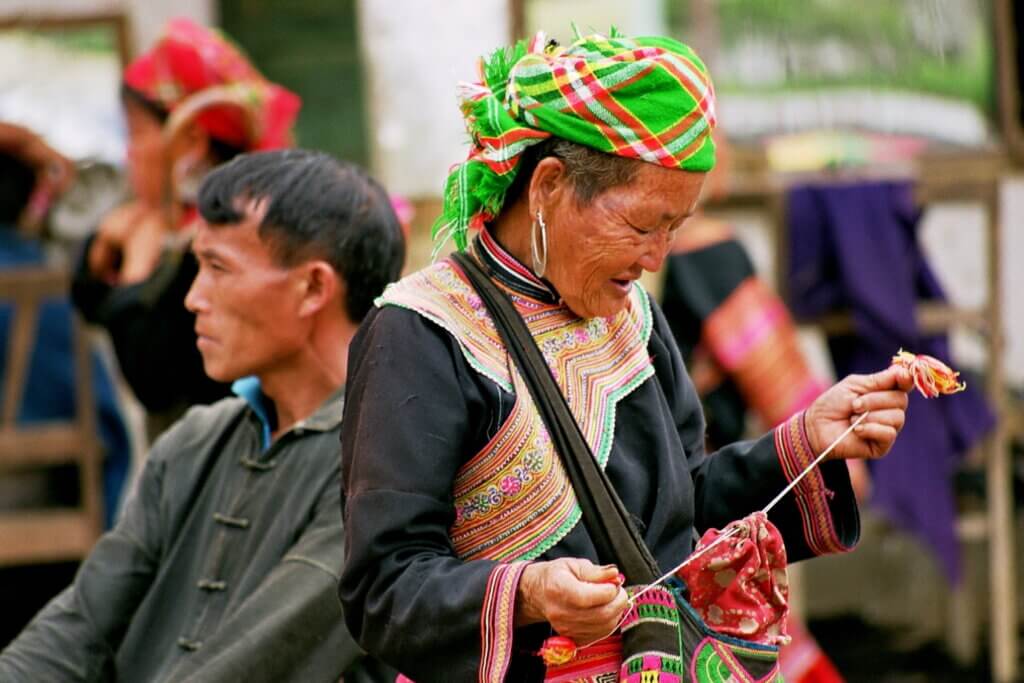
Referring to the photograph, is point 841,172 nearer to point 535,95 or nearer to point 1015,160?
point 1015,160

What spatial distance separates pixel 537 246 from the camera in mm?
2312

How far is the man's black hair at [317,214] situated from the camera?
3020 mm

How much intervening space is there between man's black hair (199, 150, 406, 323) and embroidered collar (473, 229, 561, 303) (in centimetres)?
71

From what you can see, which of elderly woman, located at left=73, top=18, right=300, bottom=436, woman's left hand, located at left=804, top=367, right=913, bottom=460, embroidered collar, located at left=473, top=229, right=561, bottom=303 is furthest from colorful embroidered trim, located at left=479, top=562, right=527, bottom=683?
elderly woman, located at left=73, top=18, right=300, bottom=436

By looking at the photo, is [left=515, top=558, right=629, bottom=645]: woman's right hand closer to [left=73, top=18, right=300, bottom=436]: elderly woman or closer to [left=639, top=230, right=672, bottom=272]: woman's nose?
[left=639, top=230, right=672, bottom=272]: woman's nose

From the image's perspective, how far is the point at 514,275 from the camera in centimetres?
235

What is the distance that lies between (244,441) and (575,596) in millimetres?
1270

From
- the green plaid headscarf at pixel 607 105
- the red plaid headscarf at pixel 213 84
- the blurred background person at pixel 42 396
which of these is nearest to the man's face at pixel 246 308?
the green plaid headscarf at pixel 607 105

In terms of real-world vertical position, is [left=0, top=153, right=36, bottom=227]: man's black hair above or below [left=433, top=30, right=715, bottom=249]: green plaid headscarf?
below

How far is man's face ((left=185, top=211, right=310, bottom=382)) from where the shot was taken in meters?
3.00

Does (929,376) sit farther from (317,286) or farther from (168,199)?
(168,199)

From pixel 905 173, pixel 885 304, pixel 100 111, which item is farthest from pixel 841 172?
pixel 100 111

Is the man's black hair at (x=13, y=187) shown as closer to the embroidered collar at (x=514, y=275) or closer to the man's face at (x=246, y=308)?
the man's face at (x=246, y=308)

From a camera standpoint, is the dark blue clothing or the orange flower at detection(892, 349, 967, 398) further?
the dark blue clothing
